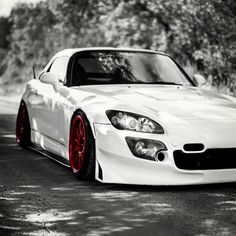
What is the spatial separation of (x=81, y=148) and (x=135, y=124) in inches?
31.9

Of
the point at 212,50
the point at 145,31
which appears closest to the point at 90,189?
the point at 212,50

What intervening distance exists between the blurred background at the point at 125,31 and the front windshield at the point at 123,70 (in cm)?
698

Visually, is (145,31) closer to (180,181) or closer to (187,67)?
(187,67)

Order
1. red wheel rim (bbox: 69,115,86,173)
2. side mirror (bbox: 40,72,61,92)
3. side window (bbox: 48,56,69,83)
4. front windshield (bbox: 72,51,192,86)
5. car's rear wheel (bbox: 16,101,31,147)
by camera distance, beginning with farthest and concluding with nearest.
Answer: car's rear wheel (bbox: 16,101,31,147), side window (bbox: 48,56,69,83), side mirror (bbox: 40,72,61,92), front windshield (bbox: 72,51,192,86), red wheel rim (bbox: 69,115,86,173)

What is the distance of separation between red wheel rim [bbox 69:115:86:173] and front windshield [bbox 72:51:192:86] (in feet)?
2.82

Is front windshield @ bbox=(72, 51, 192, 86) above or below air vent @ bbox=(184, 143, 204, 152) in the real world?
above

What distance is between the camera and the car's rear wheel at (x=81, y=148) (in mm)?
6859

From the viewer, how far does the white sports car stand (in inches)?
254

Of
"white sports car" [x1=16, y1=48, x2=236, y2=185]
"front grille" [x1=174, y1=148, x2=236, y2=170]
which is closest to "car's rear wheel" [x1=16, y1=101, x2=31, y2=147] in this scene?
"white sports car" [x1=16, y1=48, x2=236, y2=185]

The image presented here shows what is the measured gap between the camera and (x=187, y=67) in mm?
19312

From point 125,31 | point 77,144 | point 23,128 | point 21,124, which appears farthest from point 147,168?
point 125,31

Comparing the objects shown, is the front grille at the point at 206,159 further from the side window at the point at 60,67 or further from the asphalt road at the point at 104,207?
the side window at the point at 60,67

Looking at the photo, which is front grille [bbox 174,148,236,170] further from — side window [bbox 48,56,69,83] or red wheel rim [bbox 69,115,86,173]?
side window [bbox 48,56,69,83]

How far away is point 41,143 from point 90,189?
7.17 feet
